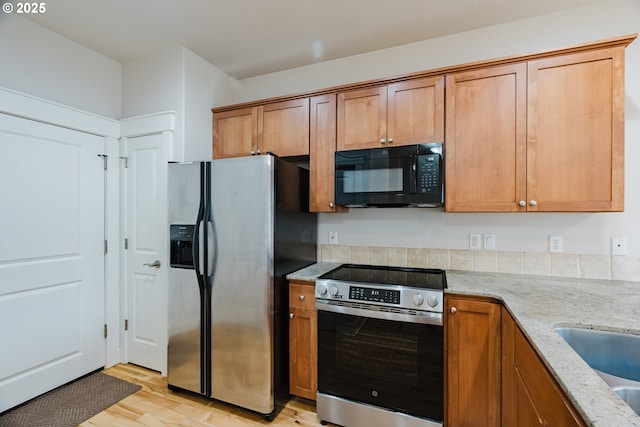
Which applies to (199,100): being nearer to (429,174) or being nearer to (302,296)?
(302,296)

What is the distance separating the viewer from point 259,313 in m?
1.95

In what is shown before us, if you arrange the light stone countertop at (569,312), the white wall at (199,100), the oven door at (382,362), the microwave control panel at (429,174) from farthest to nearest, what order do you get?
the white wall at (199,100)
the microwave control panel at (429,174)
the oven door at (382,362)
the light stone countertop at (569,312)

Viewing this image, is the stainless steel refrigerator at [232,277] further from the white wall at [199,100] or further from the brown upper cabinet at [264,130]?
the white wall at [199,100]

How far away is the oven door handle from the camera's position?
1.69 m

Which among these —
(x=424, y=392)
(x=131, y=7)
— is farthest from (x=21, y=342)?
(x=424, y=392)

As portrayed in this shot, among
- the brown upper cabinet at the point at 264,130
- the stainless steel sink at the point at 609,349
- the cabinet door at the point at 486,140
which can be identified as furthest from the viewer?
the brown upper cabinet at the point at 264,130

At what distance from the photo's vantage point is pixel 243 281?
1993 millimetres

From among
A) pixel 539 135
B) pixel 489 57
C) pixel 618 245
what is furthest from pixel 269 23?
pixel 618 245

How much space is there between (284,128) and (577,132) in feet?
6.41

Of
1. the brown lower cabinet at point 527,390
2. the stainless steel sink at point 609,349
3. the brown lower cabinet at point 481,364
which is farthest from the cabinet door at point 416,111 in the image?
the stainless steel sink at point 609,349

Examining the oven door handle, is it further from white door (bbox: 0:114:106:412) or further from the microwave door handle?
white door (bbox: 0:114:106:412)

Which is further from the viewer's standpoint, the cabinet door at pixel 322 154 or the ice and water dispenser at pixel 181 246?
the cabinet door at pixel 322 154

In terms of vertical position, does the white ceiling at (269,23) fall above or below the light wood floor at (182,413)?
above

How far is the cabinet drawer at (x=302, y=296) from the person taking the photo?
6.65 feet
